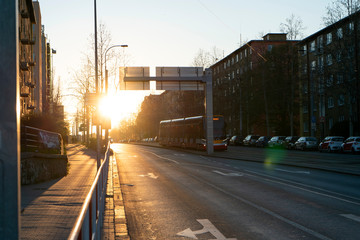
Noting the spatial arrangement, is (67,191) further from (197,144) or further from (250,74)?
(250,74)

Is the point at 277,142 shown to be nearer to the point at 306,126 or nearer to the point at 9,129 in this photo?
the point at 306,126

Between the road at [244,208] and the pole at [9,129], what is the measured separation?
5.43 m

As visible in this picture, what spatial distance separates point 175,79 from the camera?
38.6 meters

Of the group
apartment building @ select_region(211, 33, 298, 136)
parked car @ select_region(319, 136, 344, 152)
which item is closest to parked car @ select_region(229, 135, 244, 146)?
apartment building @ select_region(211, 33, 298, 136)

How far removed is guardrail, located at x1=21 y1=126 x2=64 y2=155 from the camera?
1627cm

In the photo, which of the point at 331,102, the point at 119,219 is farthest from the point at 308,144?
the point at 119,219

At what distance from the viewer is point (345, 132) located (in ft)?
158

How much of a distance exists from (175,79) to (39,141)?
860 inches

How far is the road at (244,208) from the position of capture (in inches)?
302

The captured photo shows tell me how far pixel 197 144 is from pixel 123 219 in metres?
36.3

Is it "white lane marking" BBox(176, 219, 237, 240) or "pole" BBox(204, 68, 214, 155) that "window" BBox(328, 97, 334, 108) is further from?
"white lane marking" BBox(176, 219, 237, 240)

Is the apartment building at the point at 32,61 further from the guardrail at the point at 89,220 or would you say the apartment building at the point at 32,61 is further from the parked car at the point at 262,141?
the parked car at the point at 262,141

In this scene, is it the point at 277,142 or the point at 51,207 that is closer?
the point at 51,207

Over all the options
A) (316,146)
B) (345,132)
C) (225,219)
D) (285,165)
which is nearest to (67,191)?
(225,219)
